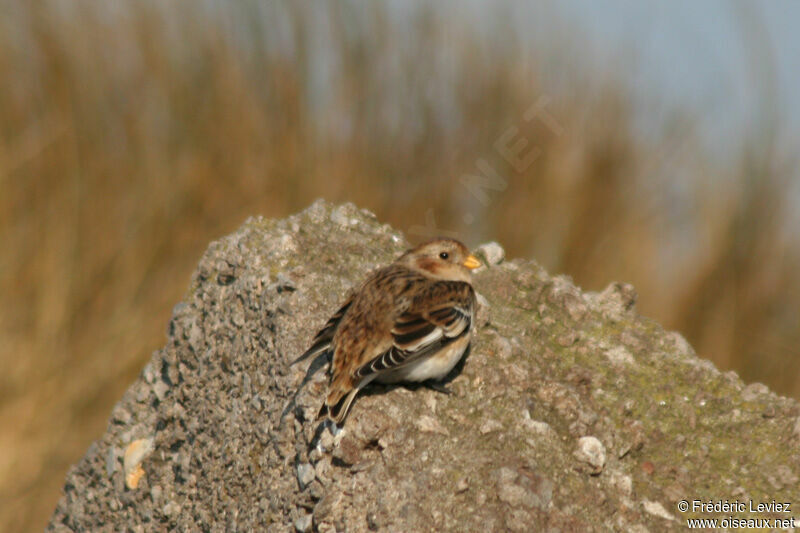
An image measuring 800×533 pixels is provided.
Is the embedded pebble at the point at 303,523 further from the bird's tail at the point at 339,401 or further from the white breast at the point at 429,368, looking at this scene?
the white breast at the point at 429,368

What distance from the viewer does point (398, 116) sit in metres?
7.09

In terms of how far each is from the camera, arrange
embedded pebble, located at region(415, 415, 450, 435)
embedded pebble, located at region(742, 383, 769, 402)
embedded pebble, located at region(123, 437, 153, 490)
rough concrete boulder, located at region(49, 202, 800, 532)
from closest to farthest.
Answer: rough concrete boulder, located at region(49, 202, 800, 532) → embedded pebble, located at region(415, 415, 450, 435) → embedded pebble, located at region(742, 383, 769, 402) → embedded pebble, located at region(123, 437, 153, 490)

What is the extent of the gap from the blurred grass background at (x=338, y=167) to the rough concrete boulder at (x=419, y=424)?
2800 mm

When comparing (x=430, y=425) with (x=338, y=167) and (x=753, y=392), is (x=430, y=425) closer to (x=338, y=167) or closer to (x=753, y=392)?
(x=753, y=392)

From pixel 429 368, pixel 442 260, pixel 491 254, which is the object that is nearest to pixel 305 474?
pixel 429 368

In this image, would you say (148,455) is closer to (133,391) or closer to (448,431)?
(133,391)

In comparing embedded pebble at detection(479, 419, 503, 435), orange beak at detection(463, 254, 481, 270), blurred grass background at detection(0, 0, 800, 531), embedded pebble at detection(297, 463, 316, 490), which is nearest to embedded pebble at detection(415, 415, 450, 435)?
embedded pebble at detection(479, 419, 503, 435)

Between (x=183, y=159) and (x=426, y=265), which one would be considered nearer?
(x=426, y=265)

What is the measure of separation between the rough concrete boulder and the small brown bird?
3.2 inches

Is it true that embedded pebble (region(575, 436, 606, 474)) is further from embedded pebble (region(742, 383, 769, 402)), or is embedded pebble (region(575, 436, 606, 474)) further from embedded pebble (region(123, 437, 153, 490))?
embedded pebble (region(123, 437, 153, 490))

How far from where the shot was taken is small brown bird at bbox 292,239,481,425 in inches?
125

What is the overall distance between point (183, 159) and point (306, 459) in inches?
171

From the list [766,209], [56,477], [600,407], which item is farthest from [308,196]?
[600,407]

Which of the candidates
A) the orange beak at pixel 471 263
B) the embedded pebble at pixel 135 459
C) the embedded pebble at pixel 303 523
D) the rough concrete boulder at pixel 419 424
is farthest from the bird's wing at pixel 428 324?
the embedded pebble at pixel 135 459
